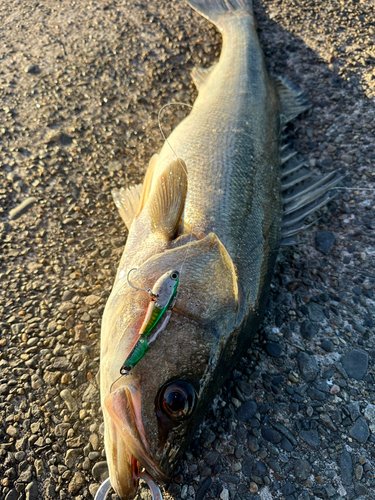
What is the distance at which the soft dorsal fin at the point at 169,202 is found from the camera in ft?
8.07

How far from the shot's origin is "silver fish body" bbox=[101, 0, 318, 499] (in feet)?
5.78

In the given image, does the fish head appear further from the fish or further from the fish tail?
the fish tail

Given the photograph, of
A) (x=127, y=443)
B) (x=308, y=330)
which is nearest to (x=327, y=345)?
(x=308, y=330)

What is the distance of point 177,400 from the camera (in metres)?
1.81

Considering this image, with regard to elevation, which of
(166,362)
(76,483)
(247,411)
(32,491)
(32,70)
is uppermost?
(32,70)

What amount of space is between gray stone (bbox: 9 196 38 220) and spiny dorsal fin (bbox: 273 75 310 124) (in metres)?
2.75

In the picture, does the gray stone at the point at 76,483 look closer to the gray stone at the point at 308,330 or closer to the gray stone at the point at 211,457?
the gray stone at the point at 211,457

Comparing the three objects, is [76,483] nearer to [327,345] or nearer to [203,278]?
[203,278]

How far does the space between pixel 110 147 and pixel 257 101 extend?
5.10ft

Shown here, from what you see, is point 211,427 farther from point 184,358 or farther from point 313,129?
point 313,129

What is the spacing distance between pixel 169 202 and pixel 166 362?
1136 mm

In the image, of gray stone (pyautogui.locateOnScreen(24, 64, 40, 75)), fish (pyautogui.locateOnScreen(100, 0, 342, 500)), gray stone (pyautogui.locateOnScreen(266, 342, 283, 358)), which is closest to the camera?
fish (pyautogui.locateOnScreen(100, 0, 342, 500))

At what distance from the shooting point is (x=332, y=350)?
2.71 metres

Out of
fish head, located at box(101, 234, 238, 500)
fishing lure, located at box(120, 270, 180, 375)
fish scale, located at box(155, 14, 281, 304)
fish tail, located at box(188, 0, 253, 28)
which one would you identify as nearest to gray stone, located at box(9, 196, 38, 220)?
fish scale, located at box(155, 14, 281, 304)
